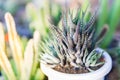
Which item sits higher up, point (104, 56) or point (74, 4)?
point (74, 4)

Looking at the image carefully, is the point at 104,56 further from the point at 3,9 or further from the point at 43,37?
the point at 3,9

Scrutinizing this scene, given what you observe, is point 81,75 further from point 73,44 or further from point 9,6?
point 9,6

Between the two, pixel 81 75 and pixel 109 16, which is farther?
pixel 109 16

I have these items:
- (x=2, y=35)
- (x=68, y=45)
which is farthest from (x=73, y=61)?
(x=2, y=35)

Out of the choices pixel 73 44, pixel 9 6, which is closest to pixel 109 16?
pixel 73 44

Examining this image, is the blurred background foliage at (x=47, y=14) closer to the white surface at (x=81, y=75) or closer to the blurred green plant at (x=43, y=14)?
the blurred green plant at (x=43, y=14)

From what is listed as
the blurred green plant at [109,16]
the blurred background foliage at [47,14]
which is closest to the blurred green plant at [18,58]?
the blurred background foliage at [47,14]
